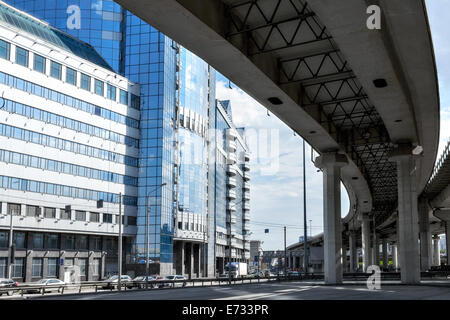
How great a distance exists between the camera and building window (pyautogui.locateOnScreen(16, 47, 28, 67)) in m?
63.8

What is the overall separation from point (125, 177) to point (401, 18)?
222 feet

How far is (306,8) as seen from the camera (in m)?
21.7

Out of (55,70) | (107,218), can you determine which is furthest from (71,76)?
(107,218)

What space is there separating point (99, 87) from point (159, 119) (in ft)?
38.6

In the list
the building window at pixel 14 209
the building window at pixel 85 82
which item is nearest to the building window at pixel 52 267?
the building window at pixel 14 209

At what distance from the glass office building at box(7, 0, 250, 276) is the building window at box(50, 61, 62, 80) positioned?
18.3m

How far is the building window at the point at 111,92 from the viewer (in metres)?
79.6

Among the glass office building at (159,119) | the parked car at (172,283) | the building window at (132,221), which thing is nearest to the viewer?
the parked car at (172,283)

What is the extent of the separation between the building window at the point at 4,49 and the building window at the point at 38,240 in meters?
22.3

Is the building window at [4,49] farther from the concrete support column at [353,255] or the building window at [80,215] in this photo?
the concrete support column at [353,255]

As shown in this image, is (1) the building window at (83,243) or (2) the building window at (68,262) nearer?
(2) the building window at (68,262)

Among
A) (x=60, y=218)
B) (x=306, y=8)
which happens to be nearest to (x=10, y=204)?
(x=60, y=218)
